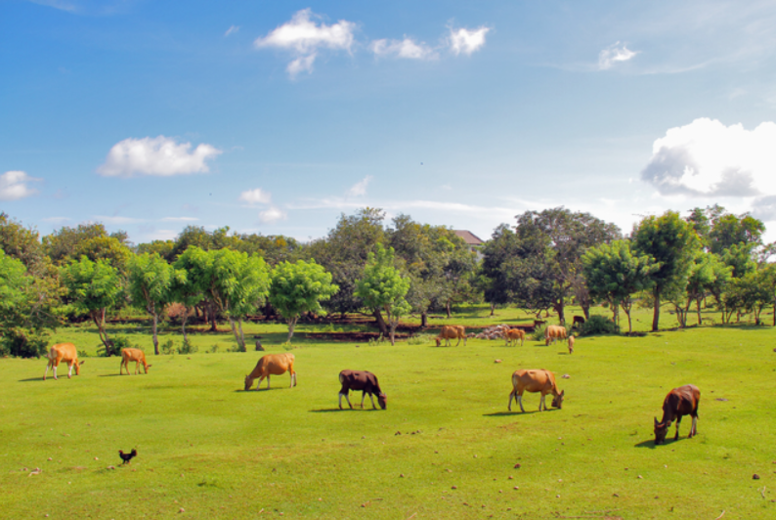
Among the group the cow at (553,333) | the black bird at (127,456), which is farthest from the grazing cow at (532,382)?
the cow at (553,333)

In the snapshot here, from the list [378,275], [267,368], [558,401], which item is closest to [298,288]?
[378,275]

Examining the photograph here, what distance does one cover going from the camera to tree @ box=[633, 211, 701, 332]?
3962 cm

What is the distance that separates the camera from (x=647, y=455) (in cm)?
1043

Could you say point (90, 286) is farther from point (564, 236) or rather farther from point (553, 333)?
point (564, 236)

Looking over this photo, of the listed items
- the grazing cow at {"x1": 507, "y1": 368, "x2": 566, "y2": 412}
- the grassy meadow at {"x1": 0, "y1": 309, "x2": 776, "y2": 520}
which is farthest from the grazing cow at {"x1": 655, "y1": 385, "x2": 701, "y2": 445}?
the grazing cow at {"x1": 507, "y1": 368, "x2": 566, "y2": 412}

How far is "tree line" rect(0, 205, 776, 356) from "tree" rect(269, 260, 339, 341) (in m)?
0.11

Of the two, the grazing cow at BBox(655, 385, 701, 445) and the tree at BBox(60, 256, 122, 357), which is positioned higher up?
the tree at BBox(60, 256, 122, 357)

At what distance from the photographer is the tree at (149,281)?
32562 mm

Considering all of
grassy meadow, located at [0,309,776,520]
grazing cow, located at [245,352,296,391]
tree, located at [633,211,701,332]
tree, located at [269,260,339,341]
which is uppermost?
tree, located at [633,211,701,332]

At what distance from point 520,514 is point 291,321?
3585 cm

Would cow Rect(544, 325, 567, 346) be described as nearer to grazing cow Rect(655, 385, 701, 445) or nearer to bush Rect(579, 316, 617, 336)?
bush Rect(579, 316, 617, 336)

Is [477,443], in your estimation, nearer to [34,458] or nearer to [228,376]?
[34,458]

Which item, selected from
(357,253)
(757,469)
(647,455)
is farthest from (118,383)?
(357,253)

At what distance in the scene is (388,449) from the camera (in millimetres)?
11305
